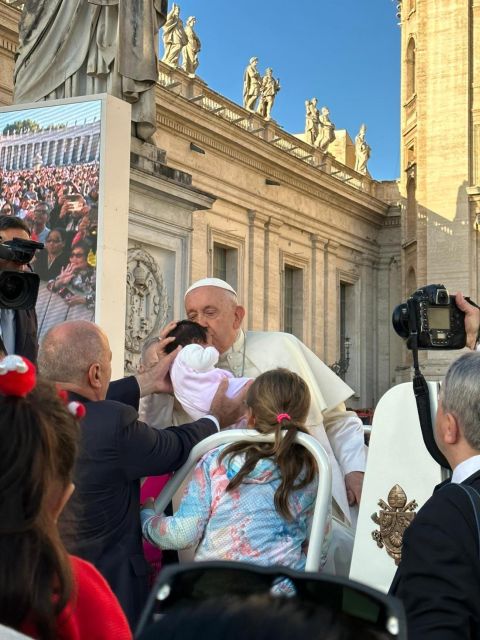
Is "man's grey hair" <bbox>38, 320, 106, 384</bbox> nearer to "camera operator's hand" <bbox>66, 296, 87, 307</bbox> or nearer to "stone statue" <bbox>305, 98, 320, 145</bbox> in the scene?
"camera operator's hand" <bbox>66, 296, 87, 307</bbox>

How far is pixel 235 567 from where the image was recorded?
95 centimetres

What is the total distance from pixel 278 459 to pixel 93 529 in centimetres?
51

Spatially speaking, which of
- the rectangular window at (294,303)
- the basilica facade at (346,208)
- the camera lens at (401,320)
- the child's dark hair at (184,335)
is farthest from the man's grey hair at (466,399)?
the rectangular window at (294,303)

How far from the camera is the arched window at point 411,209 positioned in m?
35.1

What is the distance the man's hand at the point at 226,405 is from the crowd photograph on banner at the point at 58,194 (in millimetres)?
2422

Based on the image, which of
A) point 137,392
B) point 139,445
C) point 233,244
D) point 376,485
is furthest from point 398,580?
point 233,244

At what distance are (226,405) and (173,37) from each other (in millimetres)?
25025

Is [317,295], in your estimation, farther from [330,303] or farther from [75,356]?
[75,356]

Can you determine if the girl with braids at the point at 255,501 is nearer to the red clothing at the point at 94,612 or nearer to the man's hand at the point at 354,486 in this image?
the man's hand at the point at 354,486

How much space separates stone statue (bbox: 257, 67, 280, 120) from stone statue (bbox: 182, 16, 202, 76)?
451 centimetres

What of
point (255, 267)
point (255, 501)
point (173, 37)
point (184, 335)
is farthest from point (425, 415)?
point (255, 267)

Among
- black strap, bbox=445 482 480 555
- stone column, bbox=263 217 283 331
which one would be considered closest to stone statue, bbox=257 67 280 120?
stone column, bbox=263 217 283 331

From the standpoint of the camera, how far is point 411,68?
35969mm

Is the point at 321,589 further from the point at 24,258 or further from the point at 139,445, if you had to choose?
the point at 24,258
